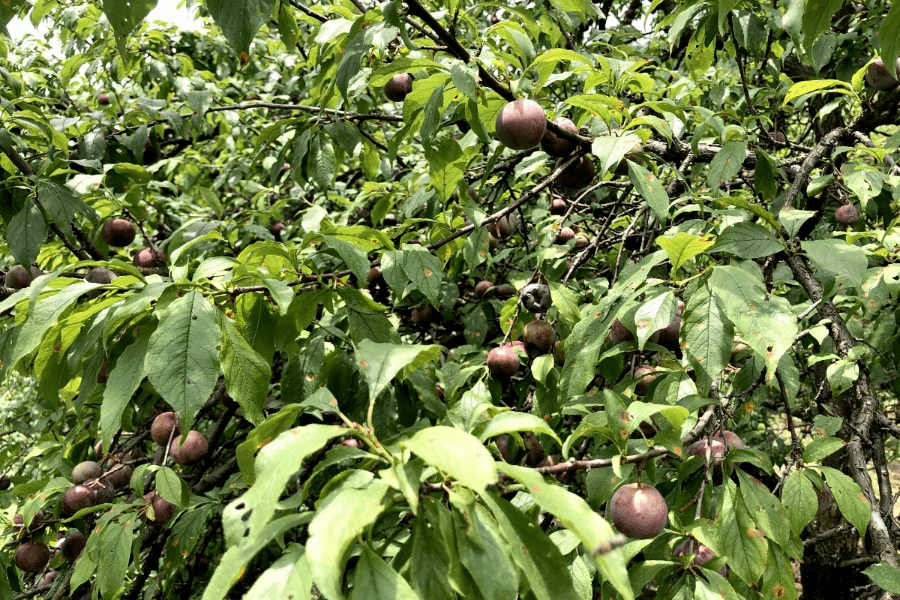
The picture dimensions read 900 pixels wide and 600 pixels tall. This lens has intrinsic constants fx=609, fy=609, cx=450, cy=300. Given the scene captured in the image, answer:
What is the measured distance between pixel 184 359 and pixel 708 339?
95 cm

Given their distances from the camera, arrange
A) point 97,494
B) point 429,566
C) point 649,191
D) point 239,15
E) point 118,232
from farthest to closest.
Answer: point 118,232 → point 97,494 → point 649,191 → point 239,15 → point 429,566

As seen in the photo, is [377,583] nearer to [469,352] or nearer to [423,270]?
[423,270]

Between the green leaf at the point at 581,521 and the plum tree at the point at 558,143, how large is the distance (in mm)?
1085

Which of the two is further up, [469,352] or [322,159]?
[322,159]

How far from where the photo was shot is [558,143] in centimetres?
165

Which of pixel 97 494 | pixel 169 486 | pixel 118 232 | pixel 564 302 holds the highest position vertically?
pixel 118 232

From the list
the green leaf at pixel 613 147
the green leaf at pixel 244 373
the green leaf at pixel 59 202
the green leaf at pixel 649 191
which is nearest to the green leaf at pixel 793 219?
the green leaf at pixel 649 191

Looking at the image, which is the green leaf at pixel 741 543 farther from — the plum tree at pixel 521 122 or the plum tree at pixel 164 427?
the plum tree at pixel 164 427

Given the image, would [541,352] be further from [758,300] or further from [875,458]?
[875,458]

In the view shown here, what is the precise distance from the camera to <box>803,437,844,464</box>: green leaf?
4.15 feet

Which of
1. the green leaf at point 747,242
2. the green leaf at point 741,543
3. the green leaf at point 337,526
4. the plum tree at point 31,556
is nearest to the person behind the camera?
the green leaf at point 337,526

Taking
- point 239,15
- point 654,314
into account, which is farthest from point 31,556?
point 654,314

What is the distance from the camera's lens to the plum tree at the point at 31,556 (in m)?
2.04

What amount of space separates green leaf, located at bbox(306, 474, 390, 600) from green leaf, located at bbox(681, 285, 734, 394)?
693mm
